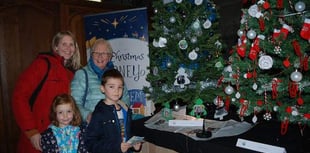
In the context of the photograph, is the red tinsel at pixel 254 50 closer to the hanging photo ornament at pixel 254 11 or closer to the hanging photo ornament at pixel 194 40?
the hanging photo ornament at pixel 254 11

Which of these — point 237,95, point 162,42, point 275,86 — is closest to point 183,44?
point 162,42

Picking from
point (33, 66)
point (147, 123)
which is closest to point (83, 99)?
point (33, 66)

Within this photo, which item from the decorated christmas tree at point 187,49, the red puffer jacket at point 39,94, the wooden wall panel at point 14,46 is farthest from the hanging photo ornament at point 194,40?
the wooden wall panel at point 14,46

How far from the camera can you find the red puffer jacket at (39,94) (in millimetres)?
2210

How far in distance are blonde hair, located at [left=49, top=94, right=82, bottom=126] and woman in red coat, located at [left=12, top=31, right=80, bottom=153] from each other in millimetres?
155

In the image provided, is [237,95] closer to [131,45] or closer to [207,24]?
[207,24]

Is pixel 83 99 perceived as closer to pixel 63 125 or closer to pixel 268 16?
pixel 63 125

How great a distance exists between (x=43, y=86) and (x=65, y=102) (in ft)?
0.96

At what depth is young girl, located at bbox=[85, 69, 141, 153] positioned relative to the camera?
6.21 feet

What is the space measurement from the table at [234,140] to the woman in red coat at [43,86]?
3.06 feet

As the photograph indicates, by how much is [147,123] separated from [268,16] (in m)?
1.55

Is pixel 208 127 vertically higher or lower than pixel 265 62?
lower

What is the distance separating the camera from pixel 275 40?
69.4 inches

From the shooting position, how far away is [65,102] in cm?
219
